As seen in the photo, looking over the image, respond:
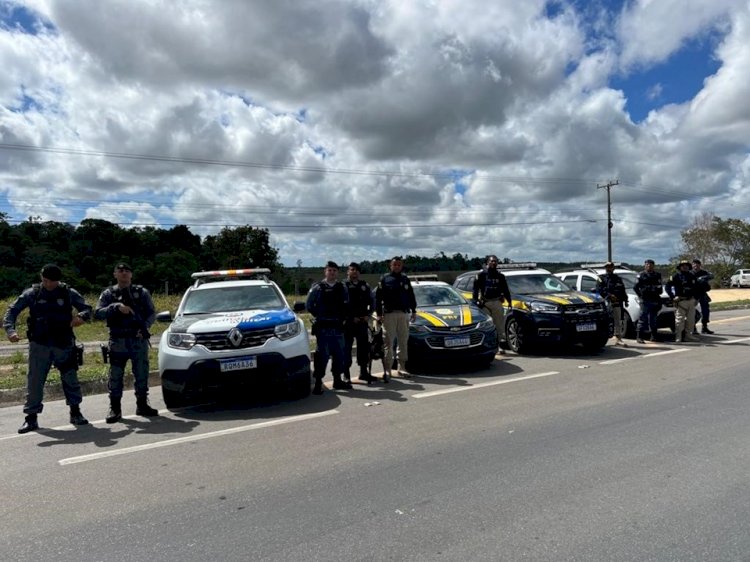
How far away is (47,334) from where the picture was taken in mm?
6262

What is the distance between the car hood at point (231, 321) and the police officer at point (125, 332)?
0.43 meters

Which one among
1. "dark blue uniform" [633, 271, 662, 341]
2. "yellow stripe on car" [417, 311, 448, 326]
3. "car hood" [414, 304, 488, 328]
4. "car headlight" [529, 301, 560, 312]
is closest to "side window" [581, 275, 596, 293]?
"dark blue uniform" [633, 271, 662, 341]

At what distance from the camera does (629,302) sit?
12.8 metres

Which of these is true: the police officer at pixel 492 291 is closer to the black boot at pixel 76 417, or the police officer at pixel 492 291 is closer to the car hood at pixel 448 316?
the car hood at pixel 448 316

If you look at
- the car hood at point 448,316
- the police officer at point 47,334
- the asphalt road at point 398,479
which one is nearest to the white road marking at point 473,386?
the asphalt road at point 398,479

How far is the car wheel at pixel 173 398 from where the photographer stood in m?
6.77

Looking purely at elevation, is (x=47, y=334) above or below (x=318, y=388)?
above

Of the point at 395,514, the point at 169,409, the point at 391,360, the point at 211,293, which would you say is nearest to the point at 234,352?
the point at 169,409

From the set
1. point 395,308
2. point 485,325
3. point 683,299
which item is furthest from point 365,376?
point 683,299

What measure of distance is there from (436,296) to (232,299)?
151 inches

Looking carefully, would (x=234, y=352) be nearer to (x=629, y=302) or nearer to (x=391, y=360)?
(x=391, y=360)

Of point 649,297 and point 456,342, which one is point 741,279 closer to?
point 649,297

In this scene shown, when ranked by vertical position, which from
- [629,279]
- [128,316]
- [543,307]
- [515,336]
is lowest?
[515,336]

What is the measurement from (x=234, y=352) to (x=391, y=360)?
2.86 m
